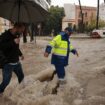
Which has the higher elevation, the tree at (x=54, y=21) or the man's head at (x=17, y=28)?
the man's head at (x=17, y=28)

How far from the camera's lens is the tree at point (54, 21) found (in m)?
91.3

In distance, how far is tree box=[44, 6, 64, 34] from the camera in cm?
9131

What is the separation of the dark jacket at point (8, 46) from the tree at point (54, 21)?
3147 inches

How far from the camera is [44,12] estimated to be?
10805 mm

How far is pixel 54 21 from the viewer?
307ft

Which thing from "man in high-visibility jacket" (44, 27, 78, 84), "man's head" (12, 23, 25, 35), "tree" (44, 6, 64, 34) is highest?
"man's head" (12, 23, 25, 35)

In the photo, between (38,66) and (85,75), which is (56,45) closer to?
(85,75)

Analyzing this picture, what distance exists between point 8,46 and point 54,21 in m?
84.5

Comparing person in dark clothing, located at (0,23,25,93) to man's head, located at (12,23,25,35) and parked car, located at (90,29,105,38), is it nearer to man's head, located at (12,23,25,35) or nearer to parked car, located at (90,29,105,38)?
man's head, located at (12,23,25,35)

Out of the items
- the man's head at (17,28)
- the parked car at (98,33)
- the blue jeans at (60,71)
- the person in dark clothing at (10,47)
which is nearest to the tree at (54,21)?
the parked car at (98,33)

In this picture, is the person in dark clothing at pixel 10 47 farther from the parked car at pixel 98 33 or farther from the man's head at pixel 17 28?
the parked car at pixel 98 33

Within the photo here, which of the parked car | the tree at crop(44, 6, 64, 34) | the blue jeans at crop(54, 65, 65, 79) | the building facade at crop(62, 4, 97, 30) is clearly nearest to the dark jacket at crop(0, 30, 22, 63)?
the blue jeans at crop(54, 65, 65, 79)

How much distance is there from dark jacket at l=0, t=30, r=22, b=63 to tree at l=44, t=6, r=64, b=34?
7992 centimetres

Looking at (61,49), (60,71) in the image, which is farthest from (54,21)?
(61,49)
